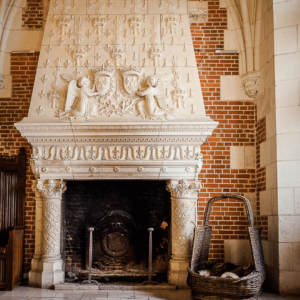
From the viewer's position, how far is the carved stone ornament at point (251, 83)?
5500 millimetres

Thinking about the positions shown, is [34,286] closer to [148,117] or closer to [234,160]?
[148,117]

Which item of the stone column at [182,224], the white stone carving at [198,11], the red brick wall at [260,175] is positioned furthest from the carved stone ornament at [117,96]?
the red brick wall at [260,175]

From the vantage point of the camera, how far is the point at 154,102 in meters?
5.26

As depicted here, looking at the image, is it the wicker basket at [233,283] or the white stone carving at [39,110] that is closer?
the wicker basket at [233,283]

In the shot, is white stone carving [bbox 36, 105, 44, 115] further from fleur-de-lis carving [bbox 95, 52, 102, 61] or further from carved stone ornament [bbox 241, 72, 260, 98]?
carved stone ornament [bbox 241, 72, 260, 98]

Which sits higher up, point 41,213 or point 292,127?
point 292,127

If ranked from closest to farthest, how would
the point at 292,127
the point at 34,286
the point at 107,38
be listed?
the point at 292,127, the point at 34,286, the point at 107,38

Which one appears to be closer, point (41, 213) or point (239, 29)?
point (41, 213)

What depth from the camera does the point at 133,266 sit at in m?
5.68

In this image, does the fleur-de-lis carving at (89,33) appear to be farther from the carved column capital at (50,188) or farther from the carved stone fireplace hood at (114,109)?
the carved column capital at (50,188)

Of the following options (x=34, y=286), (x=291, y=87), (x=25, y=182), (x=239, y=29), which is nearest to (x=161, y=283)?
(x=34, y=286)

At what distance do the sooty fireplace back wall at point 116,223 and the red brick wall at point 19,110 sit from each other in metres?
0.57

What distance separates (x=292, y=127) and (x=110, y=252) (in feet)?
10.5

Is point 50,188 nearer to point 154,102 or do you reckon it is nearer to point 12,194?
point 12,194
